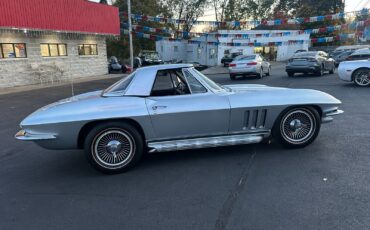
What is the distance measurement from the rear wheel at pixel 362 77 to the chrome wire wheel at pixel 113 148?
10.8m

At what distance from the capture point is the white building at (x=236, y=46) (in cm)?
3411

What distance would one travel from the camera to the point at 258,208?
10.1 feet

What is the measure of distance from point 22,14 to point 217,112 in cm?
1596

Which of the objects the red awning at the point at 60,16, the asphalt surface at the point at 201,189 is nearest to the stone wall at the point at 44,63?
the red awning at the point at 60,16

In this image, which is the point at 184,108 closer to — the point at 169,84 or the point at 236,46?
the point at 169,84

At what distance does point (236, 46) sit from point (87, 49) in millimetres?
20184

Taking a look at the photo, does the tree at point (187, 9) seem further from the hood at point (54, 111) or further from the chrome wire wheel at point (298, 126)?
the hood at point (54, 111)

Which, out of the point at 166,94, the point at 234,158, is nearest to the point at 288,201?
the point at 234,158

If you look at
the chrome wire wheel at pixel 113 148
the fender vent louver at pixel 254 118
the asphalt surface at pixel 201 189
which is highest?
the fender vent louver at pixel 254 118

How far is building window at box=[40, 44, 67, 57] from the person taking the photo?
19.0m

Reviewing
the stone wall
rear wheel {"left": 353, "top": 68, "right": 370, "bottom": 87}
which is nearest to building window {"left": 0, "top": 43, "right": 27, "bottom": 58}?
the stone wall

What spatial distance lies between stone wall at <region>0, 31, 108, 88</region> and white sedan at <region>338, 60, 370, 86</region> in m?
14.6

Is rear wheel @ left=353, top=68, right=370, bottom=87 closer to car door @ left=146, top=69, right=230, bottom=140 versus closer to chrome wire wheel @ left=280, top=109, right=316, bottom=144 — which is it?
chrome wire wheel @ left=280, top=109, right=316, bottom=144

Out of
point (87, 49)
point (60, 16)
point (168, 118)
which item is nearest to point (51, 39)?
point (60, 16)
